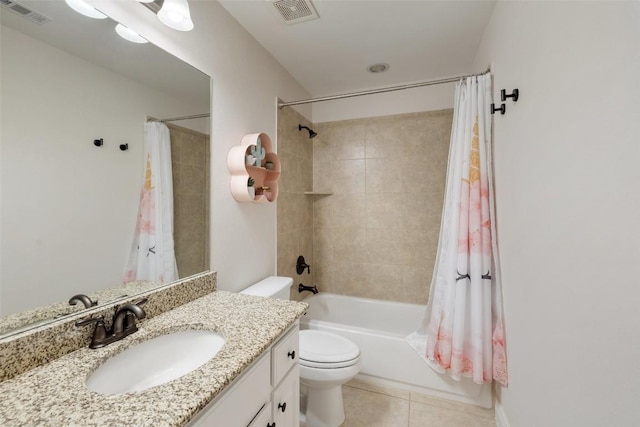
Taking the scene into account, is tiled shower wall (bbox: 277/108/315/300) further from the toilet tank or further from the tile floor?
the tile floor

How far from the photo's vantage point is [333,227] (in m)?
2.76

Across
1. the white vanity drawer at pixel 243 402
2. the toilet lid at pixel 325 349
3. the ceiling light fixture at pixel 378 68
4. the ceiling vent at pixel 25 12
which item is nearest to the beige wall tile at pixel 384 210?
the ceiling light fixture at pixel 378 68

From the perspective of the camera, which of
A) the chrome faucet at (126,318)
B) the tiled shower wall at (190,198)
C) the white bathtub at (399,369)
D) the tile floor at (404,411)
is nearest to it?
the chrome faucet at (126,318)

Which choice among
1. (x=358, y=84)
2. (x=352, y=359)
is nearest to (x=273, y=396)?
(x=352, y=359)

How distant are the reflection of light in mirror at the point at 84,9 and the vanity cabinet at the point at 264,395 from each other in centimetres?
136

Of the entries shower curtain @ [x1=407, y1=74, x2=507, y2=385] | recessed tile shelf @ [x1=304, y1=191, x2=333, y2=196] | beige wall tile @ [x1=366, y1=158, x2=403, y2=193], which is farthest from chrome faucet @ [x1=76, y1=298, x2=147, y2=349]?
beige wall tile @ [x1=366, y1=158, x2=403, y2=193]

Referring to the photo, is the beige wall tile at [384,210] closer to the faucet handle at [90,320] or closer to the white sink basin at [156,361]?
the white sink basin at [156,361]

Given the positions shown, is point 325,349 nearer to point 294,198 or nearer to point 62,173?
point 294,198

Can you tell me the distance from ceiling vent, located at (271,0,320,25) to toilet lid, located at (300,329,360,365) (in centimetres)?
205

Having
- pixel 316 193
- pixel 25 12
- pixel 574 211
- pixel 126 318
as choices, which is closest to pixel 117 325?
pixel 126 318

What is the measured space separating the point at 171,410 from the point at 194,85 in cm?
139

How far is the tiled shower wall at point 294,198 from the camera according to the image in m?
2.19

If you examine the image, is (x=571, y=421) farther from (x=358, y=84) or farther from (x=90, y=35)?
(x=358, y=84)

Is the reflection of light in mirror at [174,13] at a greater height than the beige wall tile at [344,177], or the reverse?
the reflection of light in mirror at [174,13]
